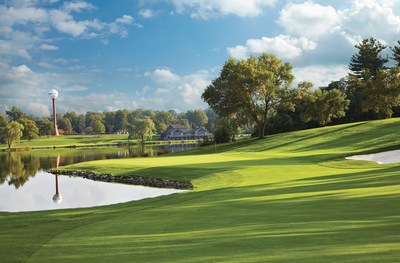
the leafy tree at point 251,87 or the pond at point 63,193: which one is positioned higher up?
the leafy tree at point 251,87

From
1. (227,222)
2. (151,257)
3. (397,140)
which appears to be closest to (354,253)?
(151,257)

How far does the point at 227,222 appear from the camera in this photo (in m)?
9.77

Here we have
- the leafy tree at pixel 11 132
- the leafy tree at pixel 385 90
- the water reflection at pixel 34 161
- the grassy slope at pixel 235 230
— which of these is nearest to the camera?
the grassy slope at pixel 235 230

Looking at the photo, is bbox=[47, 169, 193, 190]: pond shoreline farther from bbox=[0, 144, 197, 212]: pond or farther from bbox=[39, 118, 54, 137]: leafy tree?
bbox=[39, 118, 54, 137]: leafy tree

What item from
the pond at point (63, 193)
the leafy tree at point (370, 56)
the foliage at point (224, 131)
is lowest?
the pond at point (63, 193)

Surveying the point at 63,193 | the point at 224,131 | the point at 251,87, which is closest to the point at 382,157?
the point at 63,193

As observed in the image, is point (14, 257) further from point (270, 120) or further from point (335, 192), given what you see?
point (270, 120)

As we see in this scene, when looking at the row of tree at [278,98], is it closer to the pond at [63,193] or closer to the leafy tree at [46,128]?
the pond at [63,193]

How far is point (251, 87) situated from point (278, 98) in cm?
621

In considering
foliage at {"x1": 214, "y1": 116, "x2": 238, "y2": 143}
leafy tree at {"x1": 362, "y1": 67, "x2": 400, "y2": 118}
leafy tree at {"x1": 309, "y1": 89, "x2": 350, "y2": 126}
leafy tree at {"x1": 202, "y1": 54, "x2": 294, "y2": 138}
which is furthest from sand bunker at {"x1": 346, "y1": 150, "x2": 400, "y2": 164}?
foliage at {"x1": 214, "y1": 116, "x2": 238, "y2": 143}

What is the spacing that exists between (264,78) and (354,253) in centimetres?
5282

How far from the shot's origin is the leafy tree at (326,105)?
6712 centimetres

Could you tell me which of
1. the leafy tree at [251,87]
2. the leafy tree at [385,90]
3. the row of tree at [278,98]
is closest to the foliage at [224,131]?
the row of tree at [278,98]

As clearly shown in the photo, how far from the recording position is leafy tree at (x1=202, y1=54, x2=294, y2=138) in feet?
190
